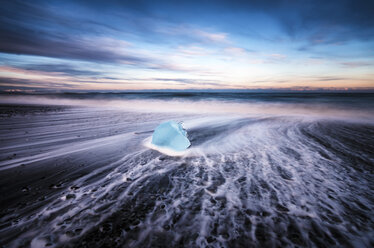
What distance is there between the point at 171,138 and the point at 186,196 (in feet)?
7.26

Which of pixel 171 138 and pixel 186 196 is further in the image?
pixel 171 138

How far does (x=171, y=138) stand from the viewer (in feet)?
15.0

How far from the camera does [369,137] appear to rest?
223 inches

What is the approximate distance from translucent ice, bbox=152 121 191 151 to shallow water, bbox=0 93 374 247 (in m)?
0.33

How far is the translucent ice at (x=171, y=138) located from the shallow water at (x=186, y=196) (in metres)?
0.33

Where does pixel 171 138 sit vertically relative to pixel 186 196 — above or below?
above

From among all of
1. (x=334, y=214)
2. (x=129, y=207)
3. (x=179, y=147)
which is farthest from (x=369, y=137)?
(x=129, y=207)

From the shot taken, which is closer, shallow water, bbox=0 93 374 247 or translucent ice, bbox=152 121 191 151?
shallow water, bbox=0 93 374 247

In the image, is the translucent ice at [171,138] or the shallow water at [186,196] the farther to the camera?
the translucent ice at [171,138]

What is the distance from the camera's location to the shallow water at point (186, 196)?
183 centimetres

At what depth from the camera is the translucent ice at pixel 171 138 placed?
452 centimetres

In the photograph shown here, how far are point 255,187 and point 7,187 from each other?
4080mm

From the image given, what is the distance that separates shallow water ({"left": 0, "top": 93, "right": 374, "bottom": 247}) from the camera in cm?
183

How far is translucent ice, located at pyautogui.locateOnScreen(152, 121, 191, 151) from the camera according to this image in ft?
14.8
